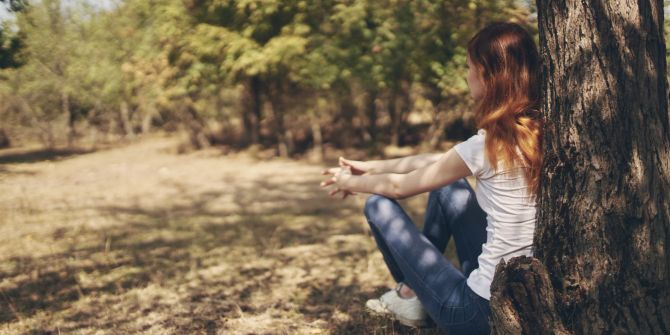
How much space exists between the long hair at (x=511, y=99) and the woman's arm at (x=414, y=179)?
0.16 metres

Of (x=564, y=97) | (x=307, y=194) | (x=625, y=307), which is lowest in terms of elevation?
(x=307, y=194)

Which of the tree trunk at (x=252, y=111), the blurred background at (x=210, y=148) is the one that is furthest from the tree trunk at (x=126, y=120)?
the tree trunk at (x=252, y=111)

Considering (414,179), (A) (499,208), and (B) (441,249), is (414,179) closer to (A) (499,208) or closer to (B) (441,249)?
(A) (499,208)

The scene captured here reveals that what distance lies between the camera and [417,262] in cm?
253

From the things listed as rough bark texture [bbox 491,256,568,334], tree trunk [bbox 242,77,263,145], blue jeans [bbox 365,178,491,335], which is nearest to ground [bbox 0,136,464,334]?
blue jeans [bbox 365,178,491,335]

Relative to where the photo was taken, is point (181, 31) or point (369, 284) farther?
point (181, 31)

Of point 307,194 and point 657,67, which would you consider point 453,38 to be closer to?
point 307,194

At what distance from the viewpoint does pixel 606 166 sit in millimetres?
A: 1982

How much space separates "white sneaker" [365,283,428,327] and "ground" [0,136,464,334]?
18cm

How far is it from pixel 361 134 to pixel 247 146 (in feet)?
11.4

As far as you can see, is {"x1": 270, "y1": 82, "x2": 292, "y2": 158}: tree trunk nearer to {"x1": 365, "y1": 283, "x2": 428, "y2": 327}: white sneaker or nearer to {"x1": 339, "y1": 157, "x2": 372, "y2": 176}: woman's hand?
{"x1": 339, "y1": 157, "x2": 372, "y2": 176}: woman's hand

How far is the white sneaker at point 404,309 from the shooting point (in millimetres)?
2875

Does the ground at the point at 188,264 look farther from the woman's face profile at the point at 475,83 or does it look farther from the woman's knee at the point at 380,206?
the woman's face profile at the point at 475,83

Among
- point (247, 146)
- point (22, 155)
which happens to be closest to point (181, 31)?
point (247, 146)
